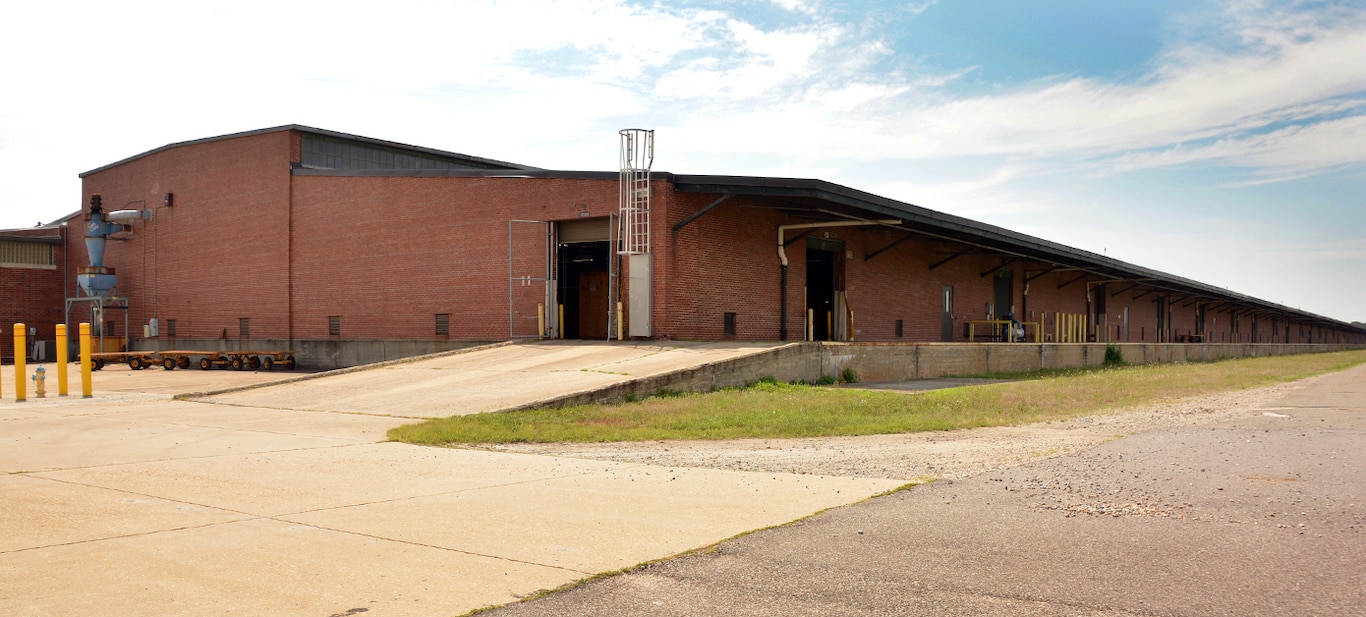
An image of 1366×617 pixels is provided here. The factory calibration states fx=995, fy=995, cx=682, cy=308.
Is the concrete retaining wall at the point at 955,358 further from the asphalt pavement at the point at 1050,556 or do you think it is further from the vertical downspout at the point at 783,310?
the asphalt pavement at the point at 1050,556

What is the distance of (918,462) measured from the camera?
992 centimetres

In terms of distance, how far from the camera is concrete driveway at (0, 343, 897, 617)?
500 centimetres

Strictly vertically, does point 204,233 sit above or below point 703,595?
above

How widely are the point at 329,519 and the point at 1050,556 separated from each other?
4706 millimetres

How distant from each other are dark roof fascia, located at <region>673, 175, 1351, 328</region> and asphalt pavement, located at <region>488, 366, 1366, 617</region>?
16045mm

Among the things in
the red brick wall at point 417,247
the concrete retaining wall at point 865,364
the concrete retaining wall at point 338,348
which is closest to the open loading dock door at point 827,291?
the concrete retaining wall at point 865,364

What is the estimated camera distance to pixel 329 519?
688cm

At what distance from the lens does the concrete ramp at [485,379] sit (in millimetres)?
16141

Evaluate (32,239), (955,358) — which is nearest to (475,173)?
(955,358)

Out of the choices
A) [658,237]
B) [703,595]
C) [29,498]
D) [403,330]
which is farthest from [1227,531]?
[403,330]

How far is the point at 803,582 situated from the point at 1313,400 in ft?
57.6

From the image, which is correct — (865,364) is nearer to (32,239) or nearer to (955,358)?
(955,358)

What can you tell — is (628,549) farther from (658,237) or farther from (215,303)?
(215,303)

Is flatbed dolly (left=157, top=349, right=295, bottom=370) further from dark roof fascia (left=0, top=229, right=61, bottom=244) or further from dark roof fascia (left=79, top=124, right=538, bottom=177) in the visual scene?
dark roof fascia (left=0, top=229, right=61, bottom=244)
